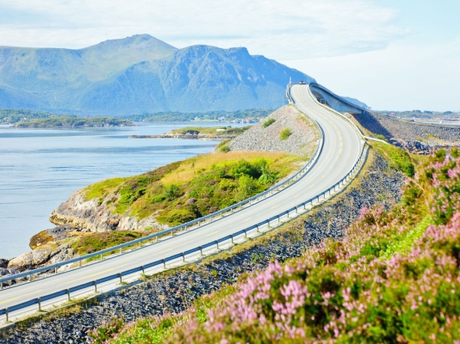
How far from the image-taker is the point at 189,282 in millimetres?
27016

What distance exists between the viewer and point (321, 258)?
1518 cm

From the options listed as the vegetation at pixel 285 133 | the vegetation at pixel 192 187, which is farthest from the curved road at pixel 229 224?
the vegetation at pixel 285 133

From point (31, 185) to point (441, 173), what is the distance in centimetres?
8987

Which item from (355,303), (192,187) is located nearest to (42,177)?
(192,187)

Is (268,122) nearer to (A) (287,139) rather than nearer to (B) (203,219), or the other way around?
(A) (287,139)

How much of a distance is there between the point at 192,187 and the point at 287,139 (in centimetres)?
2765

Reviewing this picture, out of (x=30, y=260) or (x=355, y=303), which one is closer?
(x=355, y=303)

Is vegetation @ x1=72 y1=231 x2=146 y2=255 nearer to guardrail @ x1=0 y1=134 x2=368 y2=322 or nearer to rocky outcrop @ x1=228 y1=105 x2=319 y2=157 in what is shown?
guardrail @ x1=0 y1=134 x2=368 y2=322

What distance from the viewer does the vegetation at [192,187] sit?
51.4 meters

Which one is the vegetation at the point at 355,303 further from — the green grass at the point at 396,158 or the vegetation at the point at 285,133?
the vegetation at the point at 285,133

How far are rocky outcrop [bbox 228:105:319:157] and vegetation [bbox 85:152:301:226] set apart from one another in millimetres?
4052

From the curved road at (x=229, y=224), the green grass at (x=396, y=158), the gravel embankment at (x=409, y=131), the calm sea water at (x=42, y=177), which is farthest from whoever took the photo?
the gravel embankment at (x=409, y=131)

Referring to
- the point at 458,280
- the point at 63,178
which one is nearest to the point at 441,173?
the point at 458,280

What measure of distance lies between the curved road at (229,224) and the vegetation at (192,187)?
16.1 ft
